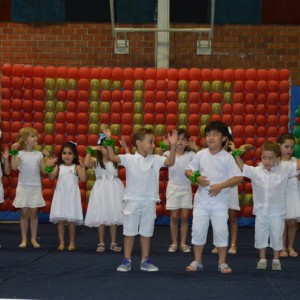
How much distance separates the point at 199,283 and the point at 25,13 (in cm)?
760

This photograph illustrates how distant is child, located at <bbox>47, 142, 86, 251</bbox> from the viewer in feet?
28.2

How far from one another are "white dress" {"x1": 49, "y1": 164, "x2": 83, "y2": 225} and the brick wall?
14.0 ft

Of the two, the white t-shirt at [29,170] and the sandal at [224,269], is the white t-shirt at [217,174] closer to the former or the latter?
the sandal at [224,269]

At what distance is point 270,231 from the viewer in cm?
735

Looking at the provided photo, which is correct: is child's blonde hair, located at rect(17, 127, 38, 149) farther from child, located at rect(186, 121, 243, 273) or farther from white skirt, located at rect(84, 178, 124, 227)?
child, located at rect(186, 121, 243, 273)

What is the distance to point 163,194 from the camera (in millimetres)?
11078

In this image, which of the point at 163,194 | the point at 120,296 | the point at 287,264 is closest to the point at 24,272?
the point at 120,296

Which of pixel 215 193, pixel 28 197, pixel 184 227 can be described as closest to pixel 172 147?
pixel 215 193

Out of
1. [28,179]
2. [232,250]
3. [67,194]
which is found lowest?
[232,250]

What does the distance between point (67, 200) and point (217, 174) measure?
2198 mm

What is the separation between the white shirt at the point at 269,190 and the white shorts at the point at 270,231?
57 mm

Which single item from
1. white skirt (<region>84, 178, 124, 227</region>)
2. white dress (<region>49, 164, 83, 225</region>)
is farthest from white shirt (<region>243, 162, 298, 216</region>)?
white dress (<region>49, 164, 83, 225</region>)

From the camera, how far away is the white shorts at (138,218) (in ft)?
23.5

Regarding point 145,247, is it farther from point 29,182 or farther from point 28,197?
point 29,182
